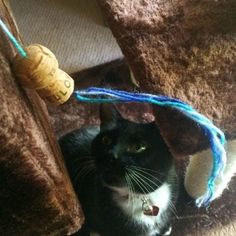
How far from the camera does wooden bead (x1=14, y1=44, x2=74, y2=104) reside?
25.0 inches

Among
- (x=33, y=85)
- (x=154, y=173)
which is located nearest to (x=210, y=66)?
(x=154, y=173)

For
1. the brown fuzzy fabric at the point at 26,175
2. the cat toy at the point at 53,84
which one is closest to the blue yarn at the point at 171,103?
the cat toy at the point at 53,84

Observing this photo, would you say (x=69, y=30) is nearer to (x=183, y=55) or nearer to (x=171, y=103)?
(x=183, y=55)

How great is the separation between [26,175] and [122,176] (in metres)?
0.25

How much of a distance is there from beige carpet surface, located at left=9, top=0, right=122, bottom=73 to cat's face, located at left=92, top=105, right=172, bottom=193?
2.09 feet

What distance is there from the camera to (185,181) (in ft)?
3.96

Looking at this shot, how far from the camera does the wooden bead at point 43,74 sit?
64cm

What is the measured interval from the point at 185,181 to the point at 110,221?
0.29m

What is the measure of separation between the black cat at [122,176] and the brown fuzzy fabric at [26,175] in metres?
0.12

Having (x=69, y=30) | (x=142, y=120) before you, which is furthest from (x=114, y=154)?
(x=69, y=30)

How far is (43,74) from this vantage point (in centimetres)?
65

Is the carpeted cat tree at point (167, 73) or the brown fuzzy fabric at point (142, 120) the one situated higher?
the carpeted cat tree at point (167, 73)

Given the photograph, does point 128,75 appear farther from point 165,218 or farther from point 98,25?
point 165,218

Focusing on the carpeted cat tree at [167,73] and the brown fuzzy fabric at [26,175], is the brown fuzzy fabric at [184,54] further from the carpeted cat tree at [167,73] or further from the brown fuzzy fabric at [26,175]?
the brown fuzzy fabric at [26,175]
